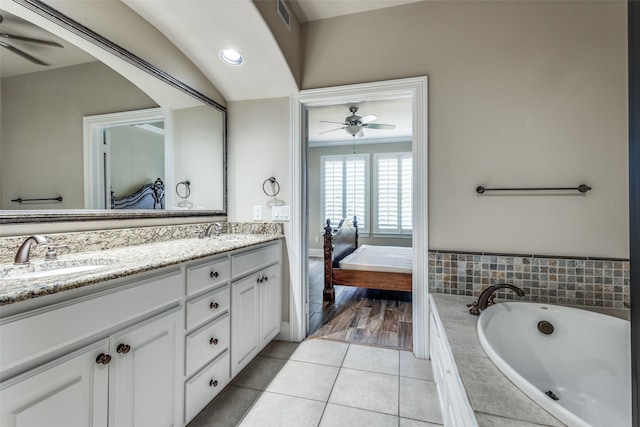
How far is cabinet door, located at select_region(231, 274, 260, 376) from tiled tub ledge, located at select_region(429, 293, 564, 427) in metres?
1.19

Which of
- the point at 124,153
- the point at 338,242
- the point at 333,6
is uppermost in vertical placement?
the point at 333,6

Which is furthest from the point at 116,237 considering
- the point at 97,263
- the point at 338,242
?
the point at 338,242

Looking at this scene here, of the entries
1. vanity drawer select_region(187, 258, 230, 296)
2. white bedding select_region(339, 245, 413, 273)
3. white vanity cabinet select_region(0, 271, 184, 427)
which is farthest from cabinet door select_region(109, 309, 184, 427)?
white bedding select_region(339, 245, 413, 273)

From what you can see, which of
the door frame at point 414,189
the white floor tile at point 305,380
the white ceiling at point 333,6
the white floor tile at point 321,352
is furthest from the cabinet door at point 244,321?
the white ceiling at point 333,6

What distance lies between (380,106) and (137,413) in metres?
4.01

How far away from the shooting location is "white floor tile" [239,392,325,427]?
5.01 feet

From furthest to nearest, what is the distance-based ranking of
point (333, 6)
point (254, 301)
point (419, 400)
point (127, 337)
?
point (333, 6) → point (254, 301) → point (419, 400) → point (127, 337)

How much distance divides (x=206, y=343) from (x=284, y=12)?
2.22 m

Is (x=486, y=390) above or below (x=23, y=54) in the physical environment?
below

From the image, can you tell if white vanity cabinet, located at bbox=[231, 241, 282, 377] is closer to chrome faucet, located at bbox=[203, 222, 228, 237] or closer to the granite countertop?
the granite countertop

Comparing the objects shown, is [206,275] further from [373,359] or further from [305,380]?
[373,359]

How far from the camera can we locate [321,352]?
2.24 meters

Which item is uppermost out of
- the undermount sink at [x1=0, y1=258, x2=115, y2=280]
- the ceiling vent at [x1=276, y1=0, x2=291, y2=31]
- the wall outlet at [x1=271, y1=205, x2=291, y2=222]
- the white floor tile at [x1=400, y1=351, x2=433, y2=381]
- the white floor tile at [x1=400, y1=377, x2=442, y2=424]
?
the ceiling vent at [x1=276, y1=0, x2=291, y2=31]

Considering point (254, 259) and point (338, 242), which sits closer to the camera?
point (254, 259)
